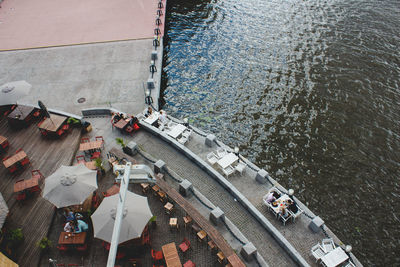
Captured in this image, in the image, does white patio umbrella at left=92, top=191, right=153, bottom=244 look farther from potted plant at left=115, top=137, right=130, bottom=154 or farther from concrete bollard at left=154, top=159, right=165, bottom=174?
potted plant at left=115, top=137, right=130, bottom=154

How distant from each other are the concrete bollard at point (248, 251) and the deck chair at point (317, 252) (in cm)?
368

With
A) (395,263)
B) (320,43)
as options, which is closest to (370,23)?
(320,43)

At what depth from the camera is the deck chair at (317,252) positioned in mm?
15367

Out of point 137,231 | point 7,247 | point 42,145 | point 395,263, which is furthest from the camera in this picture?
point 42,145

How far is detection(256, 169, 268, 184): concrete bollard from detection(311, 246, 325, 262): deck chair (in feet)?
17.0

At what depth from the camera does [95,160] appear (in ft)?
62.7

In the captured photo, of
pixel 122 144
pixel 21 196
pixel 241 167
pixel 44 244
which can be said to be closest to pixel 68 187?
pixel 44 244

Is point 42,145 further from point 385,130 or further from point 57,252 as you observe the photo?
point 385,130

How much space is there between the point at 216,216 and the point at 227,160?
4.93m

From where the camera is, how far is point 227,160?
19906mm

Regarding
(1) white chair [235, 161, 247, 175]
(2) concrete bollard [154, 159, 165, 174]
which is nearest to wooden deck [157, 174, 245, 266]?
(2) concrete bollard [154, 159, 165, 174]

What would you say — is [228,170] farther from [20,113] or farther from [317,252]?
[20,113]

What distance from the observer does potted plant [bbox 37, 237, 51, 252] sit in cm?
1435

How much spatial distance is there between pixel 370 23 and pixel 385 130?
1852 cm
